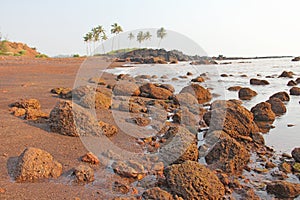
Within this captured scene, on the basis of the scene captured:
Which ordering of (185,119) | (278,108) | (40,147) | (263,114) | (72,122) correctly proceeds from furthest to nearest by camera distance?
(278,108)
(263,114)
(185,119)
(72,122)
(40,147)

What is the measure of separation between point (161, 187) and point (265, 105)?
6.03m

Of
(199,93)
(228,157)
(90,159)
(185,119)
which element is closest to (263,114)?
(185,119)

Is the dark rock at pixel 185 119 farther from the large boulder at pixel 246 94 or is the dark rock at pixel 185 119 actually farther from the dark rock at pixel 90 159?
the large boulder at pixel 246 94

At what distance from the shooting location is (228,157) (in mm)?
4918

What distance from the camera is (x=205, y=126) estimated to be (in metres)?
7.49

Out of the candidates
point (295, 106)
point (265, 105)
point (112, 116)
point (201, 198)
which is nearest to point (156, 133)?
point (112, 116)

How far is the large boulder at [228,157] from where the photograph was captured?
4.80m

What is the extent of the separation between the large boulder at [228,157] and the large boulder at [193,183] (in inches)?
40.3

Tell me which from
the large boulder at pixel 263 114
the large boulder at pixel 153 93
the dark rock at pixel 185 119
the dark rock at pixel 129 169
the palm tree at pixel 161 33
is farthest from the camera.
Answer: the large boulder at pixel 153 93

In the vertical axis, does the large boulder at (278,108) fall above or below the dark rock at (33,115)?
below

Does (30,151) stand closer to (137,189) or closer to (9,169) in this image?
(9,169)

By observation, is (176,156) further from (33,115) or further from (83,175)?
(33,115)

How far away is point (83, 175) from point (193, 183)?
1512mm

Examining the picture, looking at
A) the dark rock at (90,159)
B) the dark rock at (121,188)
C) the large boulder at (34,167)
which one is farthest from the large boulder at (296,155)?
the large boulder at (34,167)
